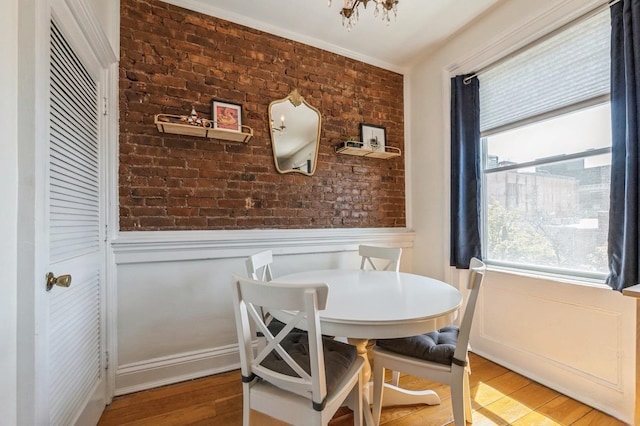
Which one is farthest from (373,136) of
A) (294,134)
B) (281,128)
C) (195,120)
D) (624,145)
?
(624,145)

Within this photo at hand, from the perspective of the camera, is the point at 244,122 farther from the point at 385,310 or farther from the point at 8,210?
the point at 385,310

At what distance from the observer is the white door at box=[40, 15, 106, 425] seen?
117 cm

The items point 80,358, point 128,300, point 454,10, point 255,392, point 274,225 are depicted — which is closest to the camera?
point 255,392

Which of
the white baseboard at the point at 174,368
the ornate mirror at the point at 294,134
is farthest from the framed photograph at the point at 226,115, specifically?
the white baseboard at the point at 174,368

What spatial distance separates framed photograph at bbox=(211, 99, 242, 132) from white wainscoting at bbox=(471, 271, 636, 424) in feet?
7.92

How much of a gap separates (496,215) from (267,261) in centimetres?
194

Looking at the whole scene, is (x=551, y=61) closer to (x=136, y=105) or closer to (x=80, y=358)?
(x=136, y=105)

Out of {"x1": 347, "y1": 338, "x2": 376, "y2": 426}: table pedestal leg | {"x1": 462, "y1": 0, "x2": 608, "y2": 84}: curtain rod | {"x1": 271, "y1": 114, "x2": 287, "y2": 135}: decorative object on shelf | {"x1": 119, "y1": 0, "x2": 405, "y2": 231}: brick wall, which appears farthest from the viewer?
{"x1": 271, "y1": 114, "x2": 287, "y2": 135}: decorative object on shelf

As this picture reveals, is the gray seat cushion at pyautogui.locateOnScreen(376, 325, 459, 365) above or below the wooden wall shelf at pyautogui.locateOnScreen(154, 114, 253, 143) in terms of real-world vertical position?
below

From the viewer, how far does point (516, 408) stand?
172cm

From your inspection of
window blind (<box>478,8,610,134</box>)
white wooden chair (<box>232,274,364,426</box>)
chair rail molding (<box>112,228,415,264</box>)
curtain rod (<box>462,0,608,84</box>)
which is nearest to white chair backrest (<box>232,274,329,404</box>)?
white wooden chair (<box>232,274,364,426</box>)

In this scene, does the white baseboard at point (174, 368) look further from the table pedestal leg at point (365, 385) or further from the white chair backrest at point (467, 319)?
the white chair backrest at point (467, 319)

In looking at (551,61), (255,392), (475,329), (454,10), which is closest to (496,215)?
(475,329)

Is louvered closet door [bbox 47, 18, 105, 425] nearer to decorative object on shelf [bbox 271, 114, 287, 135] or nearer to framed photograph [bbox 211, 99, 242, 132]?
framed photograph [bbox 211, 99, 242, 132]
